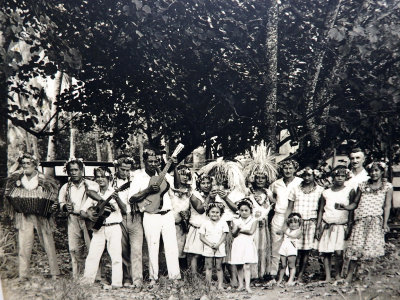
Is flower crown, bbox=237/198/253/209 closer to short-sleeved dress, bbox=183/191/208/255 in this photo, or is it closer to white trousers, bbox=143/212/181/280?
short-sleeved dress, bbox=183/191/208/255

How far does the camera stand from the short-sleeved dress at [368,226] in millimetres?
5281

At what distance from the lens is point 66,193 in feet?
17.2

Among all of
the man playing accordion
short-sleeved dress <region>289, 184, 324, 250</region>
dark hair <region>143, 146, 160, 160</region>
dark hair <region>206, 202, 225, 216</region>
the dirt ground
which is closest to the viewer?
the dirt ground

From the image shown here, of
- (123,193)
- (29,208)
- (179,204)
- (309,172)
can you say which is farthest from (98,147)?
(309,172)

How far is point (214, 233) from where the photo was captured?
17.4 ft

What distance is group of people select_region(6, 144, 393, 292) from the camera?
17.1 feet

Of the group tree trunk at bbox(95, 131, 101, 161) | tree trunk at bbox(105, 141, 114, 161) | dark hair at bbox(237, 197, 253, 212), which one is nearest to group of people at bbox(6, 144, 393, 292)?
dark hair at bbox(237, 197, 253, 212)

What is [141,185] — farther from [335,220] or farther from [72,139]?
[335,220]

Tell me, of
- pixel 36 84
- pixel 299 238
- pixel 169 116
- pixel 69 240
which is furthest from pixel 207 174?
pixel 36 84

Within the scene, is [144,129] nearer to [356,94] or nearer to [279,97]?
[279,97]

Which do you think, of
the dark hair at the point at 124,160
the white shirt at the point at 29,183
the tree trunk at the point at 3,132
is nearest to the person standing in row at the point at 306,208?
the dark hair at the point at 124,160

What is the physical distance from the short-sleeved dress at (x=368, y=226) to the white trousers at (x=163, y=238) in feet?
6.11

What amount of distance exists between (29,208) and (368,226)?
3536mm

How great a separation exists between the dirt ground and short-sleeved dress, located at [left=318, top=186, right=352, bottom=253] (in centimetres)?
39
